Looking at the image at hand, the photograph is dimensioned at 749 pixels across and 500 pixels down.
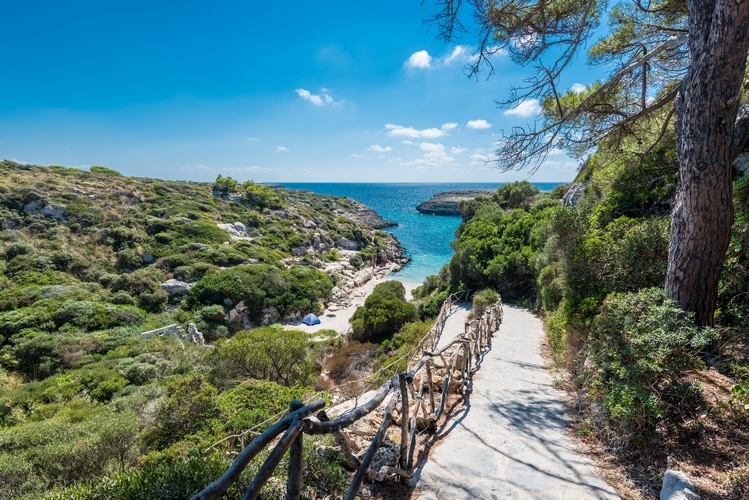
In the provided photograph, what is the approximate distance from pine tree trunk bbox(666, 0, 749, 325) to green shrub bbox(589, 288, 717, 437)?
416 millimetres

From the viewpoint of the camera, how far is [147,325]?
21.3 metres

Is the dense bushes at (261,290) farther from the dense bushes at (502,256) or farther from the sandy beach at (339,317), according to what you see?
the dense bushes at (502,256)

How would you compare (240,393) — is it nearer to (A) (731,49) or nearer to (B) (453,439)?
(B) (453,439)

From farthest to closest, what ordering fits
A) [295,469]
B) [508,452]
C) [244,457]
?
[508,452], [295,469], [244,457]

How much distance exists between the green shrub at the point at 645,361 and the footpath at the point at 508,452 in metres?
0.67

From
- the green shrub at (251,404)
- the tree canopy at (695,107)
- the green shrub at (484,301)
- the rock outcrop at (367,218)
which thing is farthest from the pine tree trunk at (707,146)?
the rock outcrop at (367,218)

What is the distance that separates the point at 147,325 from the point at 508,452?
2425 centimetres

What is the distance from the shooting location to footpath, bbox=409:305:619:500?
2.90 meters

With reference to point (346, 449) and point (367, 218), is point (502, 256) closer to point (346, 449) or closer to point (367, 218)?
point (346, 449)

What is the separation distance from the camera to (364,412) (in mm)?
2389

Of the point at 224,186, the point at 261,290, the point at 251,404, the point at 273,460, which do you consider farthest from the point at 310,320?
the point at 224,186

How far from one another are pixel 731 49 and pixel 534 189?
32.6m

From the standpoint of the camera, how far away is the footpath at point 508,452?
114 inches

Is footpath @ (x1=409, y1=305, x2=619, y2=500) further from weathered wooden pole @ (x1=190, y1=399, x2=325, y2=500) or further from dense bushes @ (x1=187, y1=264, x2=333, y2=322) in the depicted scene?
dense bushes @ (x1=187, y1=264, x2=333, y2=322)
